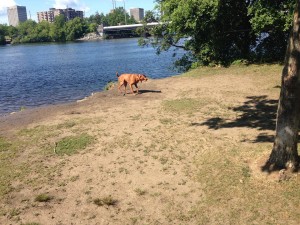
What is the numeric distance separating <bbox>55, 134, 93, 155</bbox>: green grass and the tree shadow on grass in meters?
3.55

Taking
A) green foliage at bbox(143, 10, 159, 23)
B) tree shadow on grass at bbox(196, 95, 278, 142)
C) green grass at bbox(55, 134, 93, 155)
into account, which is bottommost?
green grass at bbox(55, 134, 93, 155)

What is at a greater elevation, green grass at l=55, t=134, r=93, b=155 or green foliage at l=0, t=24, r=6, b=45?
green foliage at l=0, t=24, r=6, b=45

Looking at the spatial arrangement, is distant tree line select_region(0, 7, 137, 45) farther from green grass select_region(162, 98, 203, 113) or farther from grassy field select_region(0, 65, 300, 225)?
grassy field select_region(0, 65, 300, 225)

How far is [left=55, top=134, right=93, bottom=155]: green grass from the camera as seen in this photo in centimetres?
923

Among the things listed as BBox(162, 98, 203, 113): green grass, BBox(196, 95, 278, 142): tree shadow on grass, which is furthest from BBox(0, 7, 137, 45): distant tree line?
BBox(196, 95, 278, 142): tree shadow on grass

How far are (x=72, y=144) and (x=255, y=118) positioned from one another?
6.04 meters

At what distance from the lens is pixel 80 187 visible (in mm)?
7258

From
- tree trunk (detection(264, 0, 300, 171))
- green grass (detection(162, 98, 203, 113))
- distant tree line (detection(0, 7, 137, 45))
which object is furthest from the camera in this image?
distant tree line (detection(0, 7, 137, 45))

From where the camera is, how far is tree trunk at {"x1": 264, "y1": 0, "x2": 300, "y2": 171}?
654 cm

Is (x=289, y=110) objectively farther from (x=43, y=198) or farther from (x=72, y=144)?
(x=72, y=144)

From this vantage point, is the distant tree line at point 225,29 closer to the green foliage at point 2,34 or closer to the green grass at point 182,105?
the green grass at point 182,105

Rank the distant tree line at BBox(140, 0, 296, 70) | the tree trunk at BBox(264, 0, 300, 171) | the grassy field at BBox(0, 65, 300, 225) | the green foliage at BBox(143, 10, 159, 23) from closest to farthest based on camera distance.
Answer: the grassy field at BBox(0, 65, 300, 225) → the tree trunk at BBox(264, 0, 300, 171) → the distant tree line at BBox(140, 0, 296, 70) → the green foliage at BBox(143, 10, 159, 23)

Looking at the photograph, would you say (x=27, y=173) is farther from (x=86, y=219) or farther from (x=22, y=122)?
(x=22, y=122)

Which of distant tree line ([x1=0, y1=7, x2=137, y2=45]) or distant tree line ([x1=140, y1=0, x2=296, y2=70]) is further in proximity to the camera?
distant tree line ([x1=0, y1=7, x2=137, y2=45])
